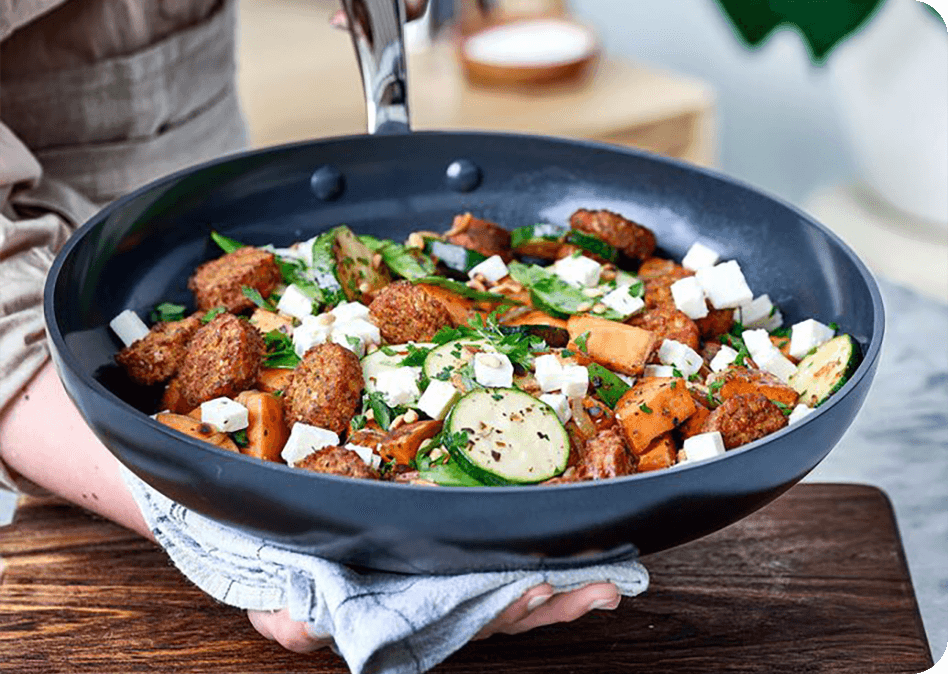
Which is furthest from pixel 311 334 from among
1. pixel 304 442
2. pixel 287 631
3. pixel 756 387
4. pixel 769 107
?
pixel 769 107

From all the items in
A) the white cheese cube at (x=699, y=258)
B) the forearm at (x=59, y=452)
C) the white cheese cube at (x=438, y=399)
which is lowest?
the forearm at (x=59, y=452)

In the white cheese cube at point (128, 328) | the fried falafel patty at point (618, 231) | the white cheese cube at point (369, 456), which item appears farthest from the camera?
the fried falafel patty at point (618, 231)

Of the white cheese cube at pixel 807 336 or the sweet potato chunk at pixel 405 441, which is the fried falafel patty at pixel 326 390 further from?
the white cheese cube at pixel 807 336

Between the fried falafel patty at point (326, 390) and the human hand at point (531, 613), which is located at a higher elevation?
the fried falafel patty at point (326, 390)

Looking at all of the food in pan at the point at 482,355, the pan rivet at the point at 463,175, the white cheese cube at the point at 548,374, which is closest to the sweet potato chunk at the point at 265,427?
the food in pan at the point at 482,355

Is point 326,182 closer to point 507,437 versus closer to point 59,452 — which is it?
point 59,452

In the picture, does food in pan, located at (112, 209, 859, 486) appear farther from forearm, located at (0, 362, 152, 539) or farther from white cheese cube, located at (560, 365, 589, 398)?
forearm, located at (0, 362, 152, 539)

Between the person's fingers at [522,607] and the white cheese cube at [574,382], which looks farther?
the white cheese cube at [574,382]

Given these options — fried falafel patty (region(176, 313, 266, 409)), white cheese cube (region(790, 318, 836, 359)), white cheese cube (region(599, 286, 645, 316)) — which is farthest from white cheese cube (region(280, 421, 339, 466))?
white cheese cube (region(790, 318, 836, 359))
